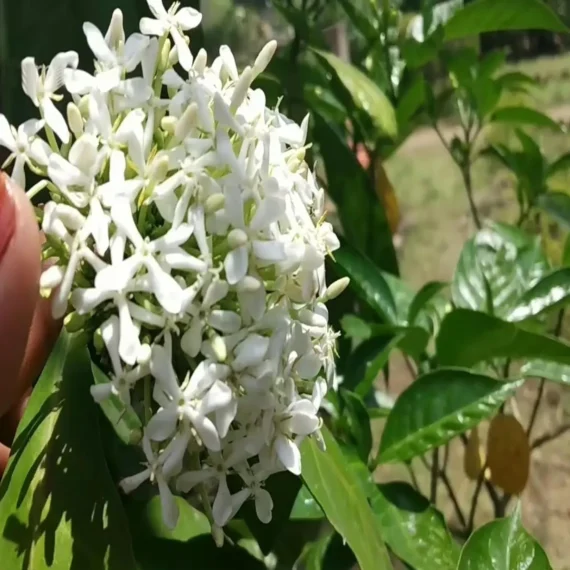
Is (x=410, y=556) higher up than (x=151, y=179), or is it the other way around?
(x=151, y=179)

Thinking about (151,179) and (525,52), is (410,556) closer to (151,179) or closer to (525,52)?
(151,179)

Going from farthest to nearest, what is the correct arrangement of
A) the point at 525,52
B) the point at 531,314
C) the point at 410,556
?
the point at 525,52 < the point at 531,314 < the point at 410,556

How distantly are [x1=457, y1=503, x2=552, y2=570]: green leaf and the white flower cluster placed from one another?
0.12 metres

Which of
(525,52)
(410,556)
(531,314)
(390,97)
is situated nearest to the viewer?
(410,556)

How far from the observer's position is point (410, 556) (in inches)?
15.4

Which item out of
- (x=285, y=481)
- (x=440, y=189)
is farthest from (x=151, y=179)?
(x=440, y=189)

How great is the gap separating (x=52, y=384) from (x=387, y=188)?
0.47 meters

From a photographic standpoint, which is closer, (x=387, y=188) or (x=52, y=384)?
(x=52, y=384)

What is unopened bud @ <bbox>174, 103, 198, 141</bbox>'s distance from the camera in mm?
278

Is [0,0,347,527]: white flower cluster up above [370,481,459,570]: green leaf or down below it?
above

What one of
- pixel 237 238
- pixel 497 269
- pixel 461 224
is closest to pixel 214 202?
pixel 237 238

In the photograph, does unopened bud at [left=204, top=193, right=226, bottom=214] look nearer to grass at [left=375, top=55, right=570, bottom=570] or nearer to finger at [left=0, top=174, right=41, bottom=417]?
finger at [left=0, top=174, right=41, bottom=417]

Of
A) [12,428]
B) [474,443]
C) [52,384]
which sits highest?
[52,384]

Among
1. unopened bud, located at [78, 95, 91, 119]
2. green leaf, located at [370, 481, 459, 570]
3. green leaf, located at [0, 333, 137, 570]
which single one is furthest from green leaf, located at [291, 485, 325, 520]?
unopened bud, located at [78, 95, 91, 119]
